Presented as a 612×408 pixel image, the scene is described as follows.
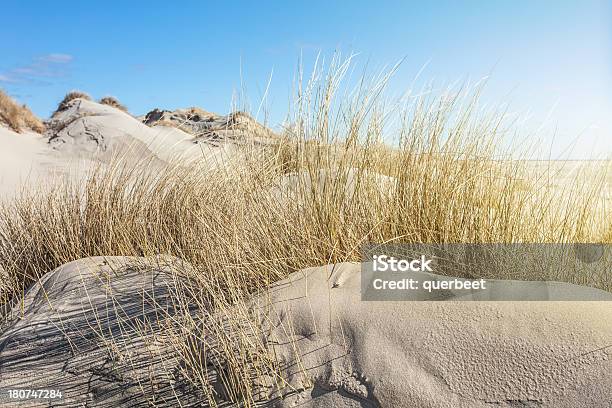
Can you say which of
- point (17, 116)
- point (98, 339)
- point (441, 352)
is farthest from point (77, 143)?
point (441, 352)

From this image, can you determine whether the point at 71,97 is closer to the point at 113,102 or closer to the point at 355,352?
the point at 113,102

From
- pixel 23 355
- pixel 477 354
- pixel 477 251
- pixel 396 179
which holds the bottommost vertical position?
pixel 23 355

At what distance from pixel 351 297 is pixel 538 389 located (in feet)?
2.49

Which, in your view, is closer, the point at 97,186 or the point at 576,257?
the point at 576,257

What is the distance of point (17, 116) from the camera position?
12.3 meters

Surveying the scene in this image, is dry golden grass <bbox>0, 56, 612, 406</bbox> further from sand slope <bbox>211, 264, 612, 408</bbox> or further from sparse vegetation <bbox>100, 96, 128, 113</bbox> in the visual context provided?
sparse vegetation <bbox>100, 96, 128, 113</bbox>

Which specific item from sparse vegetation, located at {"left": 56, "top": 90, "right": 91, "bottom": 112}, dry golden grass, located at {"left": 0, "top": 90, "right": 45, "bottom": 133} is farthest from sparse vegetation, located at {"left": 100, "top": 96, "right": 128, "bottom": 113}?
dry golden grass, located at {"left": 0, "top": 90, "right": 45, "bottom": 133}

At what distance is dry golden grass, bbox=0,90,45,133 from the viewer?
11.6 metres

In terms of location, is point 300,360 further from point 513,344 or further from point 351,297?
point 513,344

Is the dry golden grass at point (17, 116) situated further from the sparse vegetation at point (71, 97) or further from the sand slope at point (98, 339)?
the sand slope at point (98, 339)

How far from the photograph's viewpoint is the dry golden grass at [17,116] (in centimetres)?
1163

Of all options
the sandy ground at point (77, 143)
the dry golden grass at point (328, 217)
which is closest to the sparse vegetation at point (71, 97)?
the sandy ground at point (77, 143)

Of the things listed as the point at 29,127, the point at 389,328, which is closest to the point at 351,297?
the point at 389,328

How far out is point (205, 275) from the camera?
264 centimetres
